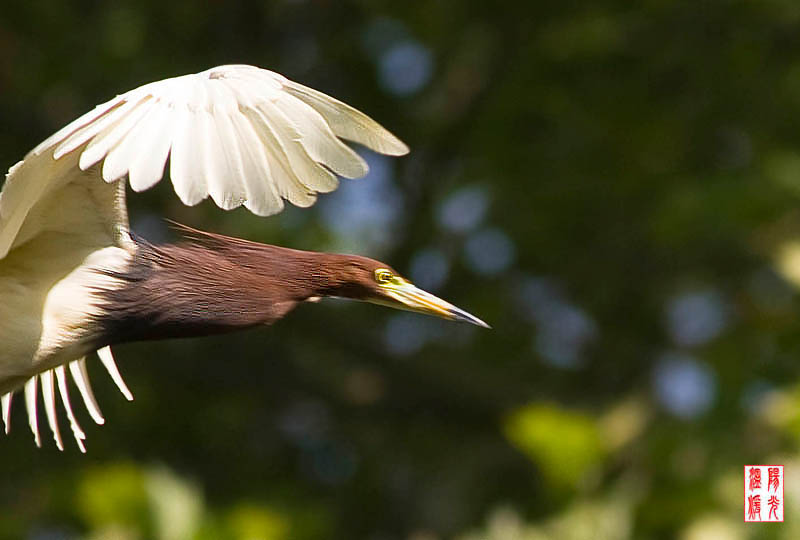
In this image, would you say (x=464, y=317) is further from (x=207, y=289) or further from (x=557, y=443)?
(x=557, y=443)

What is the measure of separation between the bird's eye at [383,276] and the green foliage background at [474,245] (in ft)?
7.53

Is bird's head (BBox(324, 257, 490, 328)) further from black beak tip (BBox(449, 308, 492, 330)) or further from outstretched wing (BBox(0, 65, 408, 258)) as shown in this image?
outstretched wing (BBox(0, 65, 408, 258))

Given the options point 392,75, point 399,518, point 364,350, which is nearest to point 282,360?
point 364,350

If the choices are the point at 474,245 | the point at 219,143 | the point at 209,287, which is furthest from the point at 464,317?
the point at 474,245

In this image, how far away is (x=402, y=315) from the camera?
624 centimetres

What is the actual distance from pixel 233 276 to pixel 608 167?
372cm

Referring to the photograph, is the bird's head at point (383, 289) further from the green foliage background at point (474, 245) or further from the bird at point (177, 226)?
the green foliage background at point (474, 245)

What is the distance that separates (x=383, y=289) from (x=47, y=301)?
54 cm

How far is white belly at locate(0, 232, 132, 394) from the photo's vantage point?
238 centimetres

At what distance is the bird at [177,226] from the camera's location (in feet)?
6.66

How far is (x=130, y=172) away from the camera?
1.96m

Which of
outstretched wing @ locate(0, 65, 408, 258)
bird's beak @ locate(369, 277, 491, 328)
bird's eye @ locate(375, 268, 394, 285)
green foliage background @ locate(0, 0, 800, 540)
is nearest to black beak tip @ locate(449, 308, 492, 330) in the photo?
bird's beak @ locate(369, 277, 491, 328)

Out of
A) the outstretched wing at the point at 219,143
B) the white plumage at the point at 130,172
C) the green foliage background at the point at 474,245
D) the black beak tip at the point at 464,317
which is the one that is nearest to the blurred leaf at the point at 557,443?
the black beak tip at the point at 464,317

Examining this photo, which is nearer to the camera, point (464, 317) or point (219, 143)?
point (219, 143)
